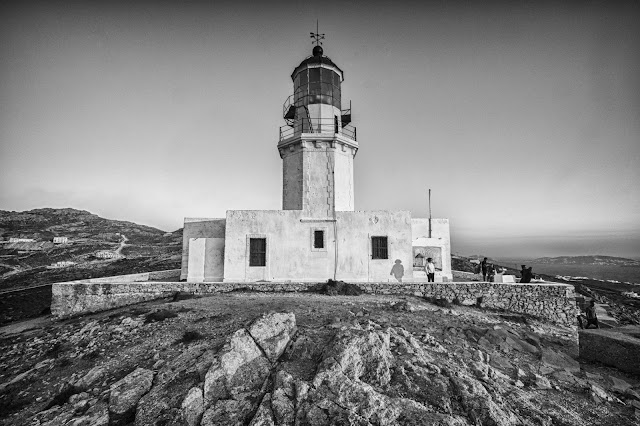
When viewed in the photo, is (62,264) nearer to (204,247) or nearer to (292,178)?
(204,247)

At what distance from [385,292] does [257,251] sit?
22.6 feet

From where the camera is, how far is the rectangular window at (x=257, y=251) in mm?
16578

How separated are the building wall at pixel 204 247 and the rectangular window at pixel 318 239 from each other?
5.22 m

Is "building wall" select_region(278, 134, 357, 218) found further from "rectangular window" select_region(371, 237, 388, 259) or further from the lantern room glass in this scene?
"rectangular window" select_region(371, 237, 388, 259)

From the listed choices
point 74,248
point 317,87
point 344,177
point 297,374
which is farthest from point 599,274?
point 74,248

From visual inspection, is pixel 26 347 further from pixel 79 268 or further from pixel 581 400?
pixel 79 268

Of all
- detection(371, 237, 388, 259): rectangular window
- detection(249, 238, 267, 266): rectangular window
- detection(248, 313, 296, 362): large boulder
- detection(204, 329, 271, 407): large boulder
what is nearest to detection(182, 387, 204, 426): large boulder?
detection(204, 329, 271, 407): large boulder

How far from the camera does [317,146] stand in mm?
17484

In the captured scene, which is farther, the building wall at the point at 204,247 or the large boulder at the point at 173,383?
the building wall at the point at 204,247

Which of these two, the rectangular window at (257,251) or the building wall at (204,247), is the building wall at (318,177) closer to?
the rectangular window at (257,251)

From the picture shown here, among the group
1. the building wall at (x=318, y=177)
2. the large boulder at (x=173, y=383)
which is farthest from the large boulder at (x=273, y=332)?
the building wall at (x=318, y=177)

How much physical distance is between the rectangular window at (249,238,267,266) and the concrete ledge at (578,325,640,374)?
13692 mm

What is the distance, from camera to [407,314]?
36.4ft

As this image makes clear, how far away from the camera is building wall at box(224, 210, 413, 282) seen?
1645 centimetres
